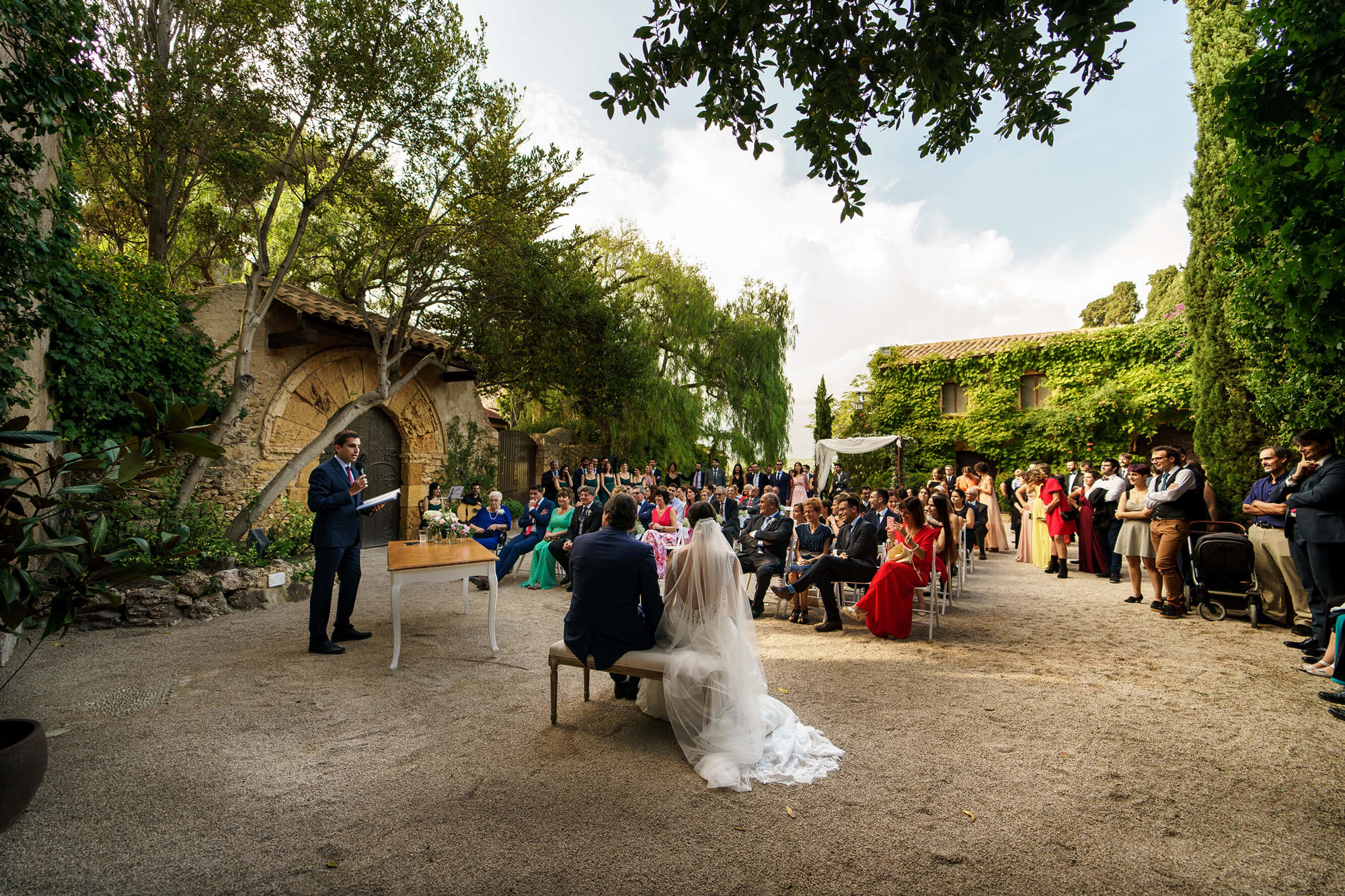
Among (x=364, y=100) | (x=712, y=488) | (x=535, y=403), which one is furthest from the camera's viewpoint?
(x=535, y=403)

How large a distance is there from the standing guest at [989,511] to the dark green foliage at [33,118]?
36.5 feet

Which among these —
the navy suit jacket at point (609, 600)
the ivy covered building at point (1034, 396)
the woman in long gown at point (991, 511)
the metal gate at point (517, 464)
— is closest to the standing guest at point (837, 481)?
the woman in long gown at point (991, 511)

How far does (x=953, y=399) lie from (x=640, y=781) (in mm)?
19978

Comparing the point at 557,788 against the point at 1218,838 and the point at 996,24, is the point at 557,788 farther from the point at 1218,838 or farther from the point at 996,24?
the point at 996,24

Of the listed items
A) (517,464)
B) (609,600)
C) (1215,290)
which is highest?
(1215,290)

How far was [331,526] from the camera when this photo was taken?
16.4 feet

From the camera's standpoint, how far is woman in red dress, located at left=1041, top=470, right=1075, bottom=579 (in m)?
9.16

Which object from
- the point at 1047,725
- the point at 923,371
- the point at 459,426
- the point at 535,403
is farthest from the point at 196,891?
the point at 923,371

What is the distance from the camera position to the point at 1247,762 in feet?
10.5

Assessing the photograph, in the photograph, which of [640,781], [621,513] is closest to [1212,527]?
[621,513]

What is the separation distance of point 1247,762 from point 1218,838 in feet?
3.14

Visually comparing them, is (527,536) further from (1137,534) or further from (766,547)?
(1137,534)

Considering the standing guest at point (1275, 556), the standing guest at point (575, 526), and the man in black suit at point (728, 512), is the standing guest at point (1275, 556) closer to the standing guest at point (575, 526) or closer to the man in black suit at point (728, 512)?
the man in black suit at point (728, 512)

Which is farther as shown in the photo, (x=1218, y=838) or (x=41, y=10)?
(x=41, y=10)
